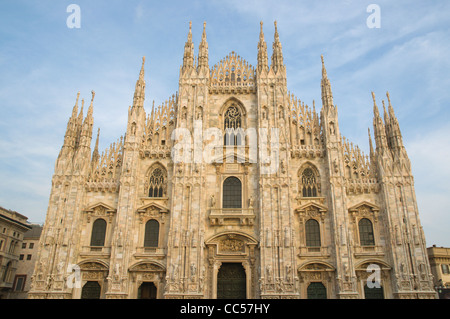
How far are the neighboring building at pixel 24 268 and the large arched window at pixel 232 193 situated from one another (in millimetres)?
32681

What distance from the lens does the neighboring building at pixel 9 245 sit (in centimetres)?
4479

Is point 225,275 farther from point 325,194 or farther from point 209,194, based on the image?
point 325,194

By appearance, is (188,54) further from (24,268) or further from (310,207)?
(24,268)

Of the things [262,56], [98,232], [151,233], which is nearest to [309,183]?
[262,56]

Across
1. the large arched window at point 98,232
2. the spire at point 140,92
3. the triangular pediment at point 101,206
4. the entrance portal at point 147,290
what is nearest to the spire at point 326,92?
the spire at point 140,92

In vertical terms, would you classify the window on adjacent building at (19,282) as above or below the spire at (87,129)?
below

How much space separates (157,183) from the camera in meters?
31.9

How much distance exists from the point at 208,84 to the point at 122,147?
9301mm

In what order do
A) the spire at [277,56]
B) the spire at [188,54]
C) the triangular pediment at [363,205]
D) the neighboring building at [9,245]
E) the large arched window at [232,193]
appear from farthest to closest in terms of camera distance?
the neighboring building at [9,245] → the spire at [188,54] → the spire at [277,56] → the large arched window at [232,193] → the triangular pediment at [363,205]

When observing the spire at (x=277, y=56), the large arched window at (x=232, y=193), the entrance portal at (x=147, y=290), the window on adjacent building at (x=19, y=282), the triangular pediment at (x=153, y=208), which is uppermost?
the spire at (x=277, y=56)

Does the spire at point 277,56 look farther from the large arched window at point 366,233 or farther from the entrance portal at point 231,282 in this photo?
the entrance portal at point 231,282

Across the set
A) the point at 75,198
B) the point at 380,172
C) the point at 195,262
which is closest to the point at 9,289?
the point at 75,198

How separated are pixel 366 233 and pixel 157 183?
17061mm

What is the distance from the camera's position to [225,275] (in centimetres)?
2931
